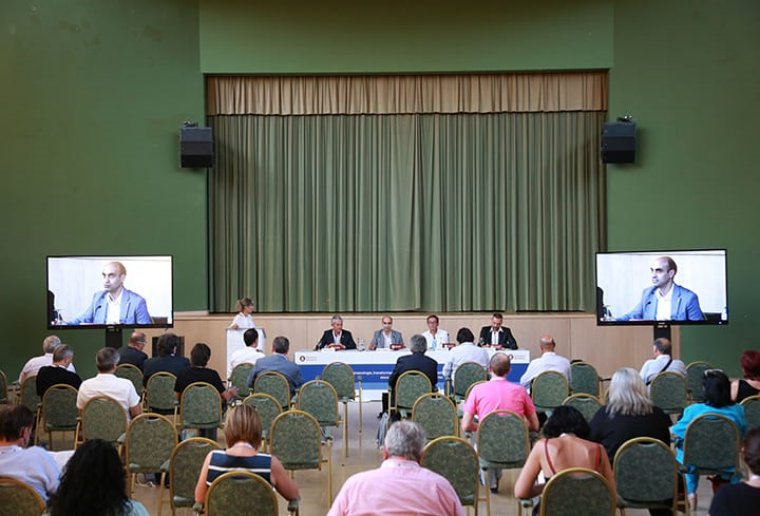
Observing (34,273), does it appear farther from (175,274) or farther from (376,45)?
(376,45)

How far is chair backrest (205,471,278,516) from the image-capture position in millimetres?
4527

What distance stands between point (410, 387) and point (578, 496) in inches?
164

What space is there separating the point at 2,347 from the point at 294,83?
6719 millimetres

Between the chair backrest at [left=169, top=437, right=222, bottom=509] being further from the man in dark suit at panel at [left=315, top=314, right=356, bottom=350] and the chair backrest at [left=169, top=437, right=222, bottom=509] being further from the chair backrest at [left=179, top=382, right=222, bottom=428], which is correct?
the man in dark suit at panel at [left=315, top=314, right=356, bottom=350]

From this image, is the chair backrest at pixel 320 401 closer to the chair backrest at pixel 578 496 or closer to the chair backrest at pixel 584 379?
the chair backrest at pixel 584 379

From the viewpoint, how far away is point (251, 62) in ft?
48.0

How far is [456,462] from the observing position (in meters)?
5.39

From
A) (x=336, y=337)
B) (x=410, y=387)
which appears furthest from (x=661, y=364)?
(x=336, y=337)

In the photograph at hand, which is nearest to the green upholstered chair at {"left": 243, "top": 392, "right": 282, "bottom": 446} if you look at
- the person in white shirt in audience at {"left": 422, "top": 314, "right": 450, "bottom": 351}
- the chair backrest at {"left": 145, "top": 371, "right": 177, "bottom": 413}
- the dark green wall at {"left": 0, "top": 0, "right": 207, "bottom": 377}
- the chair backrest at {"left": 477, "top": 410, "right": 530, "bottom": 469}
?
the chair backrest at {"left": 145, "top": 371, "right": 177, "bottom": 413}

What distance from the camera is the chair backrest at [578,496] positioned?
14.7ft

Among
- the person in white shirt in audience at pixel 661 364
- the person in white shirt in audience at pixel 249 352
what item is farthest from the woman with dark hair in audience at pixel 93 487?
the person in white shirt in audience at pixel 661 364

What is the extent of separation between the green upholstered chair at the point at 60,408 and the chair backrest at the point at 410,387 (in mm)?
3165

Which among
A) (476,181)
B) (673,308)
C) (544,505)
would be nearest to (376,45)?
→ (476,181)

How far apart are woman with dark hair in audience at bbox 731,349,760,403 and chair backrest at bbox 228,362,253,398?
16.4 feet
